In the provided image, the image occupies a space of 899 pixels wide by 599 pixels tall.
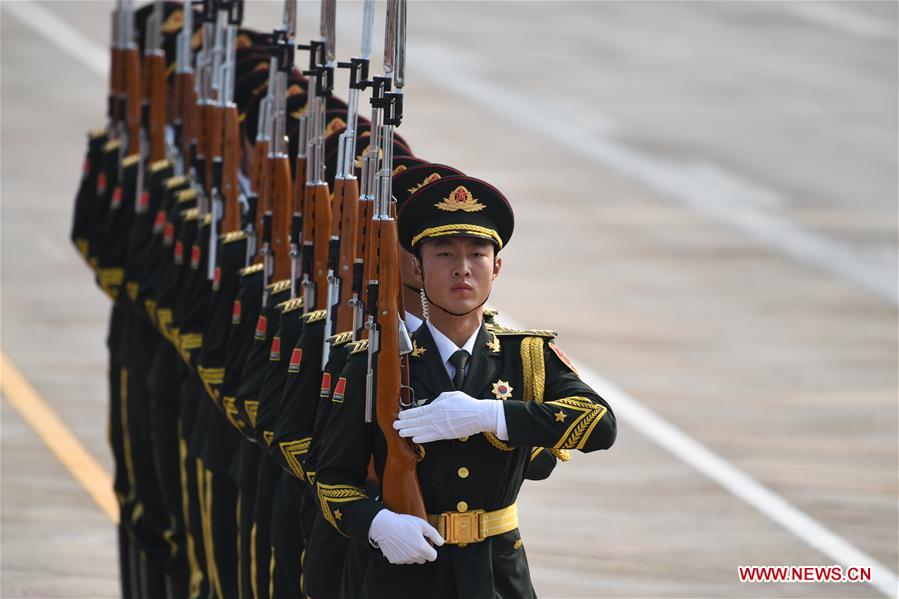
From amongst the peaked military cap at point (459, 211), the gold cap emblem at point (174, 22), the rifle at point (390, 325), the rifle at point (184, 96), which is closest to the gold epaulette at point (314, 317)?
the rifle at point (390, 325)

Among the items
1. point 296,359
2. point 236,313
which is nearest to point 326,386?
point 296,359

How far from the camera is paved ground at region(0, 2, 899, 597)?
895cm

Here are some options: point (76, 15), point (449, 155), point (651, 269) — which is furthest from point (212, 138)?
point (76, 15)

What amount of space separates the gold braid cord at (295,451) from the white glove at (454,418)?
2.47ft

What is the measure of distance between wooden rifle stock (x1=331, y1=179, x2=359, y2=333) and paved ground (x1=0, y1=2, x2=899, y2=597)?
2.88 metres

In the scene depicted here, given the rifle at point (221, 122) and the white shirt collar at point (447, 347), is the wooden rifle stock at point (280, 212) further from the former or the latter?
the white shirt collar at point (447, 347)

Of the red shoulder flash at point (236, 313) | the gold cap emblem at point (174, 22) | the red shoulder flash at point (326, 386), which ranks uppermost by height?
the gold cap emblem at point (174, 22)

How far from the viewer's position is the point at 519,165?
18.5 meters

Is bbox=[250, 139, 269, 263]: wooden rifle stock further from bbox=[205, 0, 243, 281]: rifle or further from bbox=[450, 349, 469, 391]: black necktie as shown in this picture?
bbox=[450, 349, 469, 391]: black necktie

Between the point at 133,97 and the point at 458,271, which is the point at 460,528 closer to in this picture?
the point at 458,271

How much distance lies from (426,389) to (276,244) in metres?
1.85

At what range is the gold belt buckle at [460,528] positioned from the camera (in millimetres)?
4633

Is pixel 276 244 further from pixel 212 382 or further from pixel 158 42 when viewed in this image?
pixel 158 42

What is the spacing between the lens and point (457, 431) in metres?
4.48
